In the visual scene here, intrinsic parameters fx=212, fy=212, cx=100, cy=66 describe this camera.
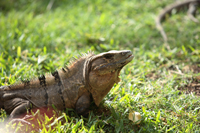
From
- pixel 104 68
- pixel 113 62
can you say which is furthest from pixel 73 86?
pixel 113 62

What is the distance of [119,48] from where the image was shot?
17.0 ft

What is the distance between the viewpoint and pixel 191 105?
321 cm

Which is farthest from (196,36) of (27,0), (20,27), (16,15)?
(27,0)

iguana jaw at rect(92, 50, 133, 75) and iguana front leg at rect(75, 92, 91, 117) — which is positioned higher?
iguana jaw at rect(92, 50, 133, 75)

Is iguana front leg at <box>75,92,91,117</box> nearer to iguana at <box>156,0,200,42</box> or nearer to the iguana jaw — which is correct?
the iguana jaw

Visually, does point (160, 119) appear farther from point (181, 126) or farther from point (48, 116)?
point (48, 116)

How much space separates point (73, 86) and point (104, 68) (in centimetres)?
54

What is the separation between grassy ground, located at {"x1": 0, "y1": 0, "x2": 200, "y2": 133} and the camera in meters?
3.01

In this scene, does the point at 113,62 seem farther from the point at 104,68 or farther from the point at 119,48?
the point at 119,48

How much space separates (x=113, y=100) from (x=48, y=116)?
1027mm

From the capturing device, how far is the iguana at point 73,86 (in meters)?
2.98

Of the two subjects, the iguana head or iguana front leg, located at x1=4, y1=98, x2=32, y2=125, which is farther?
the iguana head

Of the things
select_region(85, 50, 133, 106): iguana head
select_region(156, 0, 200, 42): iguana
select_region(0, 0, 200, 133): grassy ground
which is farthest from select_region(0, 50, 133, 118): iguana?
select_region(156, 0, 200, 42): iguana

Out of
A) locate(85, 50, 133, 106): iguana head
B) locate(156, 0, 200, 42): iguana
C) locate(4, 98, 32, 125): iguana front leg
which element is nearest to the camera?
locate(4, 98, 32, 125): iguana front leg
